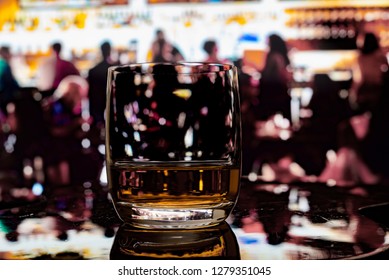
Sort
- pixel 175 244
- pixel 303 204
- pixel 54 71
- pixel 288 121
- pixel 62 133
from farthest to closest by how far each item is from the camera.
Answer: pixel 54 71, pixel 62 133, pixel 288 121, pixel 303 204, pixel 175 244

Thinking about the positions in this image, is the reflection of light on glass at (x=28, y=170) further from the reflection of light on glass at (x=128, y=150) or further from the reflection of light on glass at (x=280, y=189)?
the reflection of light on glass at (x=128, y=150)

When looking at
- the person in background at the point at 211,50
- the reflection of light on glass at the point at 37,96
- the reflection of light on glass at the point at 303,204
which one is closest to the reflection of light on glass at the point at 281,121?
the person in background at the point at 211,50

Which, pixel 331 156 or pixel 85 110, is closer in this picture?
pixel 331 156

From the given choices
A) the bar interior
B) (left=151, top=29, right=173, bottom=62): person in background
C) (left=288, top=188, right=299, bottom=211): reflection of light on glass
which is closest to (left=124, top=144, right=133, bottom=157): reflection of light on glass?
(left=288, top=188, right=299, bottom=211): reflection of light on glass

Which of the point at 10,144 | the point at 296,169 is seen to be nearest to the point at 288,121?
the point at 296,169

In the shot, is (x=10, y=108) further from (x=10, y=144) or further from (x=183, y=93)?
(x=183, y=93)
